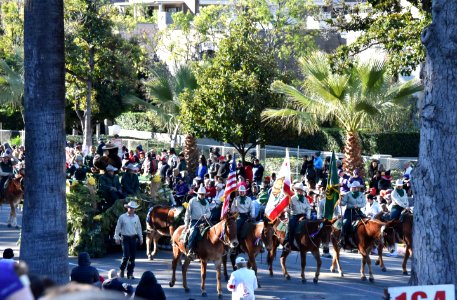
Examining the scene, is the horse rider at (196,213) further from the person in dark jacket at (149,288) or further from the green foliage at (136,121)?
the green foliage at (136,121)

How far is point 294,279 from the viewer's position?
2111cm

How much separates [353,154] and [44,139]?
18.9 metres

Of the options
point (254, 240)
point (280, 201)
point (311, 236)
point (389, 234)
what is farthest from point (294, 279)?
point (389, 234)

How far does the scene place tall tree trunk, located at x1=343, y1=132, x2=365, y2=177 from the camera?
30.4 m

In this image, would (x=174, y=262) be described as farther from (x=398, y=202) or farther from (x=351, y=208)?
(x=398, y=202)

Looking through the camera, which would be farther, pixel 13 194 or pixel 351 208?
pixel 13 194

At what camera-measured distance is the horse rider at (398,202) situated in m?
22.4

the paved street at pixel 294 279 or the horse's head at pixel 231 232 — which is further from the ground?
the horse's head at pixel 231 232

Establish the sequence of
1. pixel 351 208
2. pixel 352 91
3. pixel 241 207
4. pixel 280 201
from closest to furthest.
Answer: pixel 241 207, pixel 280 201, pixel 351 208, pixel 352 91

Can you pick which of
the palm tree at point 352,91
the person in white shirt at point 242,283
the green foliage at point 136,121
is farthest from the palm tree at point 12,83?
the person in white shirt at point 242,283

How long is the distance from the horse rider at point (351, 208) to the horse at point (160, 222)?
→ 404 cm

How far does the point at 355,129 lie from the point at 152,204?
9190 mm

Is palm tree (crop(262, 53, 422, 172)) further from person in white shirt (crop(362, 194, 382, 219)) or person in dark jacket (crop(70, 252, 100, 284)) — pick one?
person in dark jacket (crop(70, 252, 100, 284))

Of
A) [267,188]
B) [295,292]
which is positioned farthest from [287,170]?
[267,188]
